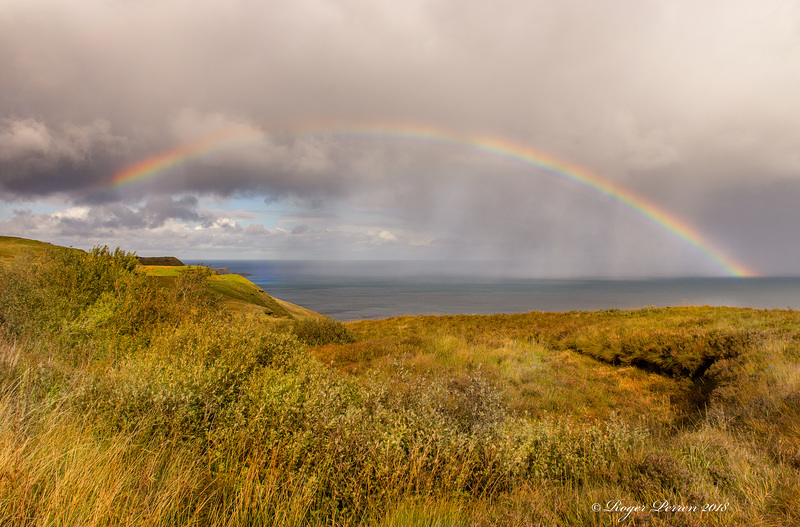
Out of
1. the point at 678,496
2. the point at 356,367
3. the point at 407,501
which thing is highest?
the point at 678,496

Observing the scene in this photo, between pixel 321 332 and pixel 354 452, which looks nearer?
pixel 354 452

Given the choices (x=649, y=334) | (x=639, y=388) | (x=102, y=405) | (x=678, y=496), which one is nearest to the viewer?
(x=678, y=496)

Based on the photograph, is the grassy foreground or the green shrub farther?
the green shrub

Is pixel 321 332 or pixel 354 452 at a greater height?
pixel 354 452

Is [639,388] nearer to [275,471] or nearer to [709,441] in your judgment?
[709,441]

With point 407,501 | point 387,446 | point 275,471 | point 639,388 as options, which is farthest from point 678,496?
point 639,388

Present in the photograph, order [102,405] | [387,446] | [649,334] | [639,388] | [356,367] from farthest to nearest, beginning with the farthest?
[649,334] < [356,367] < [639,388] < [102,405] < [387,446]

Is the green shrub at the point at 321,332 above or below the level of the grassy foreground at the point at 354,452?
below

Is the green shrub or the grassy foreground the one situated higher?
the grassy foreground

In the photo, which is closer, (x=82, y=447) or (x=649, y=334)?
(x=82, y=447)

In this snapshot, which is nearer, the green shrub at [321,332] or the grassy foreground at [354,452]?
the grassy foreground at [354,452]

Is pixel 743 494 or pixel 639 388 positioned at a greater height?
pixel 743 494

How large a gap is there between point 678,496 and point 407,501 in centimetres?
263

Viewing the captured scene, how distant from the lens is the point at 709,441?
16.0ft
